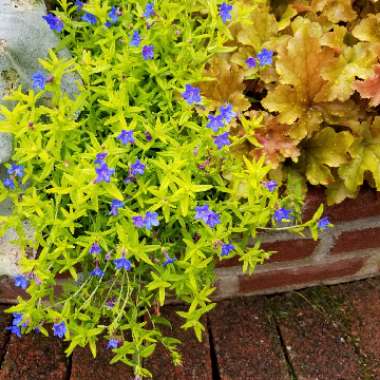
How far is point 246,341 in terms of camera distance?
5.68ft

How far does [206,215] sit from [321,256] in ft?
2.21

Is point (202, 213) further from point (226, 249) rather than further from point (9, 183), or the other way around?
point (9, 183)

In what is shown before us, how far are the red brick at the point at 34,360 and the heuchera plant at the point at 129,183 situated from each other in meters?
0.26

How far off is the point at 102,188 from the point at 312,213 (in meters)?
0.69

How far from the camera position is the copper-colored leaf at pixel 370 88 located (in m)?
1.63

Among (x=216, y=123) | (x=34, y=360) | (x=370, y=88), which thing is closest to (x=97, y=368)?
(x=34, y=360)

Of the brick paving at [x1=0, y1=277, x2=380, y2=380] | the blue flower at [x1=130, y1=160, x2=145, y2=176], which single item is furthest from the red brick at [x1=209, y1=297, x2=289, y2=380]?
the blue flower at [x1=130, y1=160, x2=145, y2=176]

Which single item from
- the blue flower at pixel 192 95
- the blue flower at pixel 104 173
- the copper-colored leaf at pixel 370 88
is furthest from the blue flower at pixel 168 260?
the copper-colored leaf at pixel 370 88

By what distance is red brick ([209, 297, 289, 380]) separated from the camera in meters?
1.66

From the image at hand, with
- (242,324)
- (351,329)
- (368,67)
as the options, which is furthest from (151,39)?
(351,329)

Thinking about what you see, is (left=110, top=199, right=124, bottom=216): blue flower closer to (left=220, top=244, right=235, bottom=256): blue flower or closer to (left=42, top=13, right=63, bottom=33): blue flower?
(left=220, top=244, right=235, bottom=256): blue flower

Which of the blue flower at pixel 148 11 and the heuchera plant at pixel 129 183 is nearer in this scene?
the heuchera plant at pixel 129 183

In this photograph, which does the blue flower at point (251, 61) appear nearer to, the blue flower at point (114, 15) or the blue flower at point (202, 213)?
the blue flower at point (114, 15)

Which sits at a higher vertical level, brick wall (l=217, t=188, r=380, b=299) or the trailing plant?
the trailing plant
